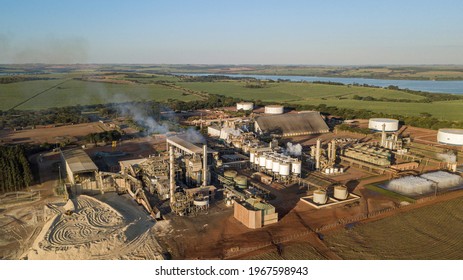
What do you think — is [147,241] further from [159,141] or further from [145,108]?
[145,108]

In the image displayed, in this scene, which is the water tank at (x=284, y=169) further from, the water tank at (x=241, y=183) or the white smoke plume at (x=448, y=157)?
the white smoke plume at (x=448, y=157)

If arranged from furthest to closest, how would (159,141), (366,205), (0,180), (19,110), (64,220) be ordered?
1. (19,110)
2. (159,141)
3. (0,180)
4. (366,205)
5. (64,220)

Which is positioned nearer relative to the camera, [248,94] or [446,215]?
[446,215]

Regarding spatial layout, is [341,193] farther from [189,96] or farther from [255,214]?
[189,96]

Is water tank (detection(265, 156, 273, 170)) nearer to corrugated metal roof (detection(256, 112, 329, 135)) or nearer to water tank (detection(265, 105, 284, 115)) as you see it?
corrugated metal roof (detection(256, 112, 329, 135))

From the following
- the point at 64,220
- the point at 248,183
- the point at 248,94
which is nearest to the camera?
the point at 64,220

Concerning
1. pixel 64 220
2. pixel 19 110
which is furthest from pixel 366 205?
pixel 19 110
